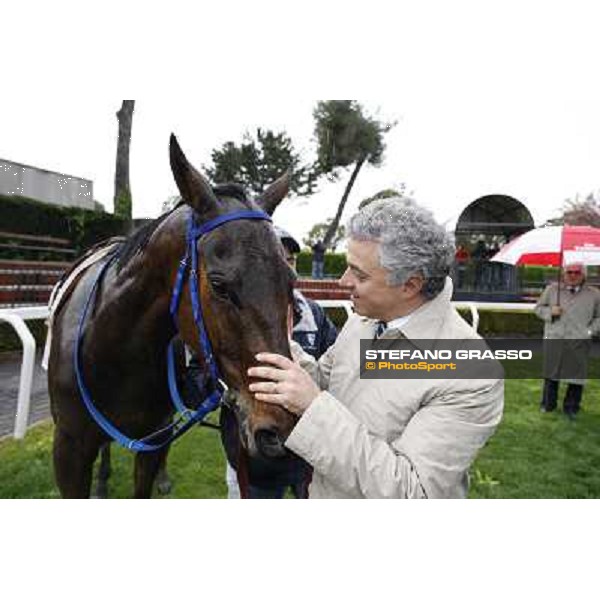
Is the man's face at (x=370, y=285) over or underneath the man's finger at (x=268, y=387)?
over

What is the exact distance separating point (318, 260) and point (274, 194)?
289 mm

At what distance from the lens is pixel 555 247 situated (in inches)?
54.1

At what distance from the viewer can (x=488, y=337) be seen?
133cm

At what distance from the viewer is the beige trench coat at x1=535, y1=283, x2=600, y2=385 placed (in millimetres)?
1356

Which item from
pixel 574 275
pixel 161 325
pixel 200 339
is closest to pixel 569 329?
pixel 574 275

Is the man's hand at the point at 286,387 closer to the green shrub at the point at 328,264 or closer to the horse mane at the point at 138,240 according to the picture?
the green shrub at the point at 328,264

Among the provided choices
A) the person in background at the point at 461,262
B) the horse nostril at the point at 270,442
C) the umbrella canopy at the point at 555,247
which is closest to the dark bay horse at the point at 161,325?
the horse nostril at the point at 270,442

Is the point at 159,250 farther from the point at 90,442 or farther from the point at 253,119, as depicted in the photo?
the point at 90,442

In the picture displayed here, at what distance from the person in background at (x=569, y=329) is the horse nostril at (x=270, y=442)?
72 centimetres

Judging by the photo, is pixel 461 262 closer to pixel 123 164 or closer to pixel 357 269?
pixel 357 269

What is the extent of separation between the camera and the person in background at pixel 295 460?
1.43 m

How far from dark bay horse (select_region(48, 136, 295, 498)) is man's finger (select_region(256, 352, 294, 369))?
2.1 inches

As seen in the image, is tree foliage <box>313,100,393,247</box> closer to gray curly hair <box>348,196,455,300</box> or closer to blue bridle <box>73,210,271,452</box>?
blue bridle <box>73,210,271,452</box>
